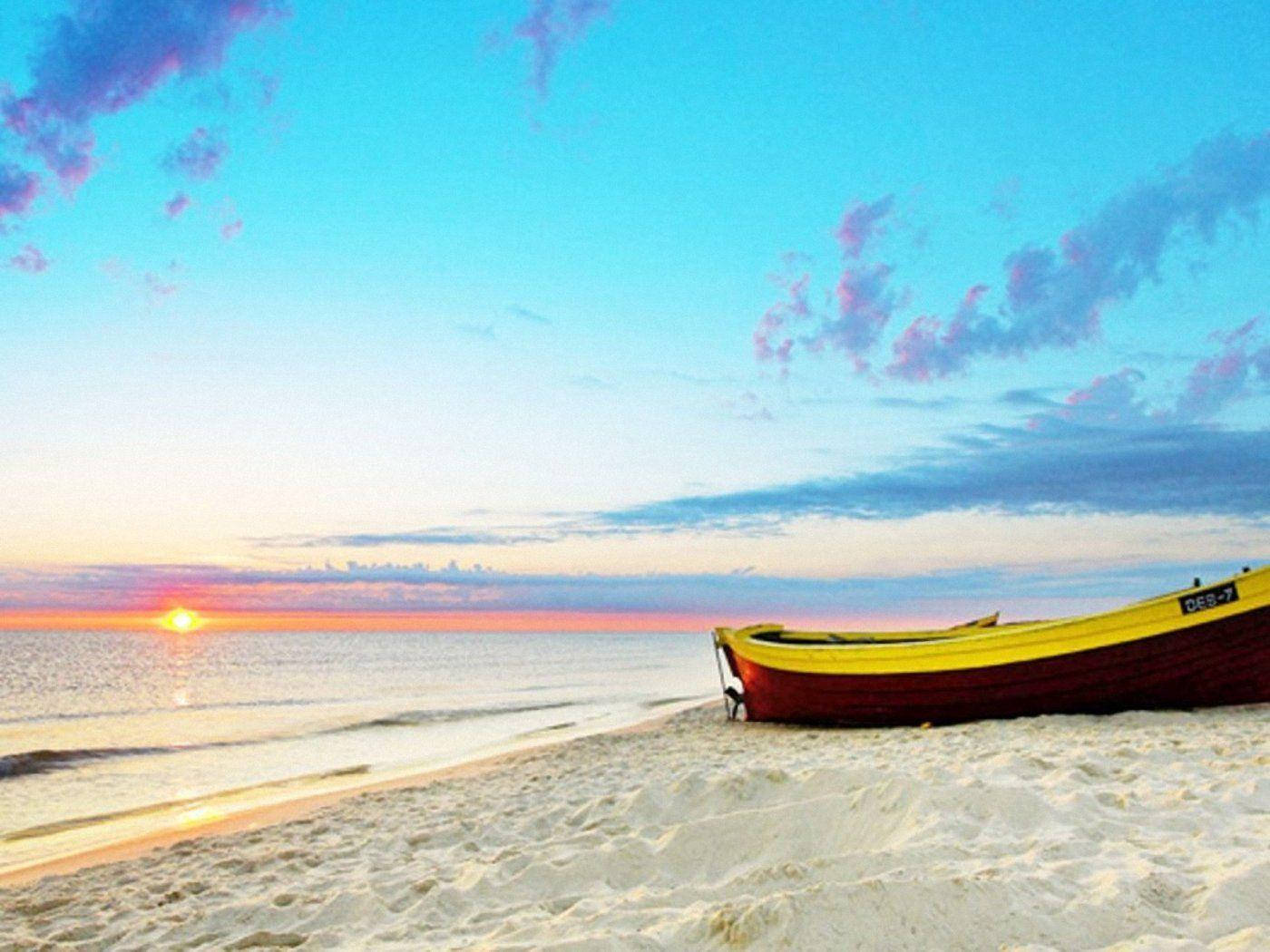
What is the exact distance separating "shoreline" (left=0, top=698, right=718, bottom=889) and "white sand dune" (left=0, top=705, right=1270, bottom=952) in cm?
87

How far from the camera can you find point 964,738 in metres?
9.35

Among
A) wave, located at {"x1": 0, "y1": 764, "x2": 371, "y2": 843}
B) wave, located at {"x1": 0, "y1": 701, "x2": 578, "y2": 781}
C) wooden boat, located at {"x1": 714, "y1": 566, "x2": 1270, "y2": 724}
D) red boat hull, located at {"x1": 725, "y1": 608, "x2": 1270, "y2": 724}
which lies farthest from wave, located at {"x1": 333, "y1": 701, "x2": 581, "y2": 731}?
red boat hull, located at {"x1": 725, "y1": 608, "x2": 1270, "y2": 724}

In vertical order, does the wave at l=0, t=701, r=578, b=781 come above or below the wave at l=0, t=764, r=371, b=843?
below

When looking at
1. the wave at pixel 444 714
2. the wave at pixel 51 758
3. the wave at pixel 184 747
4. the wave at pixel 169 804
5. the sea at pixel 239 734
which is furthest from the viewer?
the wave at pixel 444 714

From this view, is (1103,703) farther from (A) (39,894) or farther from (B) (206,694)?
(B) (206,694)

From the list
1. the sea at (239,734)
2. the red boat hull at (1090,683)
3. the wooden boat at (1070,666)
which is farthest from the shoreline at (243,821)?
the red boat hull at (1090,683)

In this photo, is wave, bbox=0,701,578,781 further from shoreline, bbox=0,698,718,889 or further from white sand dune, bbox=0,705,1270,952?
white sand dune, bbox=0,705,1270,952

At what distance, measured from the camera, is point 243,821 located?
9961 millimetres

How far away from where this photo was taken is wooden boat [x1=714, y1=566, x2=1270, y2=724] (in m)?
9.88

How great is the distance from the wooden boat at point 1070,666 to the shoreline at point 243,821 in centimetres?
520

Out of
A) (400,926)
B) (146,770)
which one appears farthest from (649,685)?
(400,926)

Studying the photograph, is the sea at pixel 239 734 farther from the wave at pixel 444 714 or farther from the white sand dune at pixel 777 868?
the white sand dune at pixel 777 868

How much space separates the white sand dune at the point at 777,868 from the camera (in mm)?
3416

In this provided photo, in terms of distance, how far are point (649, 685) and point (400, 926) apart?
3162 cm
